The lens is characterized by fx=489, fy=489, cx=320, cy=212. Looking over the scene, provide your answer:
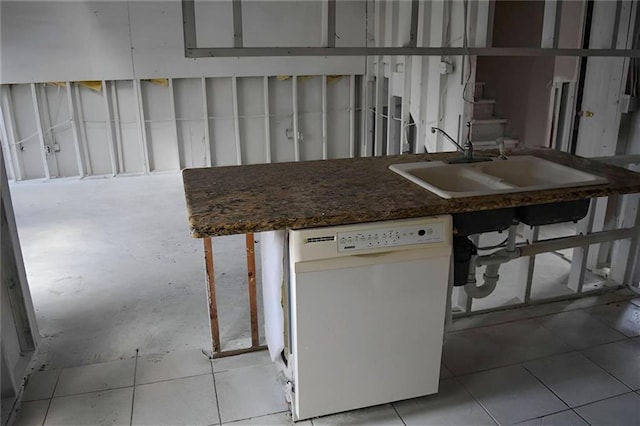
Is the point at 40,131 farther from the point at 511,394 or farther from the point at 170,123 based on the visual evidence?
the point at 511,394

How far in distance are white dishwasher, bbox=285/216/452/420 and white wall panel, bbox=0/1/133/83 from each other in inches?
218

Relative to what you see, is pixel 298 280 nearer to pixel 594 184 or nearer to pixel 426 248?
pixel 426 248

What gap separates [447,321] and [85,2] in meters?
5.99

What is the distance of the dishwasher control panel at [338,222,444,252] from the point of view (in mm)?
1697

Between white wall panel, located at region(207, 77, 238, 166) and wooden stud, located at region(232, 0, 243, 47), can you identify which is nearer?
wooden stud, located at region(232, 0, 243, 47)

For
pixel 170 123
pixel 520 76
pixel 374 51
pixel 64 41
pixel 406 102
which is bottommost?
pixel 170 123

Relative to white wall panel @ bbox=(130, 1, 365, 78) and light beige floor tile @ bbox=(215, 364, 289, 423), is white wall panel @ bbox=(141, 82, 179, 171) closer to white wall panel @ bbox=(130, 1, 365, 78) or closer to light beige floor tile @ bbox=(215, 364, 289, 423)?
white wall panel @ bbox=(130, 1, 365, 78)

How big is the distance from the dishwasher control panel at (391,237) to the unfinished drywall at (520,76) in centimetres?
339

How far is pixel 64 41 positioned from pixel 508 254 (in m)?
5.97

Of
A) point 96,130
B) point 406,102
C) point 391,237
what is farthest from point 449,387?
point 96,130

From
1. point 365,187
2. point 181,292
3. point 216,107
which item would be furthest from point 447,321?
point 216,107

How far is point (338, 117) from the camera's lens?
7188 mm

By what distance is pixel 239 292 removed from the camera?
332cm

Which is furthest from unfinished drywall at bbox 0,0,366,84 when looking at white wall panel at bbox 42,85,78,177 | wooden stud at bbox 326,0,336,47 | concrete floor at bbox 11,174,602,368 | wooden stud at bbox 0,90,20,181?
wooden stud at bbox 326,0,336,47
